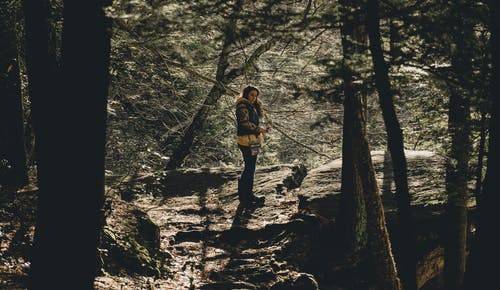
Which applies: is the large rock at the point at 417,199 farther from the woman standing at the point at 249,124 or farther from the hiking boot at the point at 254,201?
the woman standing at the point at 249,124

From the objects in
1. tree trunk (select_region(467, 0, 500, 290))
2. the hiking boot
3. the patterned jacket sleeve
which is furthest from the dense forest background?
the patterned jacket sleeve

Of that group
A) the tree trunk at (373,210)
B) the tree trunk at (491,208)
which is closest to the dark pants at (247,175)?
the tree trunk at (373,210)

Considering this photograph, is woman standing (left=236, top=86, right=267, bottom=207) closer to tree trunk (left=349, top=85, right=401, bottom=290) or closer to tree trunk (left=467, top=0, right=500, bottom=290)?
tree trunk (left=349, top=85, right=401, bottom=290)

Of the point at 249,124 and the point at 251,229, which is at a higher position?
the point at 249,124

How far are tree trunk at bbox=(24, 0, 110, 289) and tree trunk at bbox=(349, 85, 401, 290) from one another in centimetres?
425

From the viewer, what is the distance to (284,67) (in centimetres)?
1605

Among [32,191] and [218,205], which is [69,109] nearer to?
[32,191]

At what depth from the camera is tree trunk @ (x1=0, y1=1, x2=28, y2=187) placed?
8516 mm

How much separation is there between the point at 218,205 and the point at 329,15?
6.79m

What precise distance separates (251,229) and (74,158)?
16.5 feet

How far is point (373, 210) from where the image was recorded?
29.9 feet

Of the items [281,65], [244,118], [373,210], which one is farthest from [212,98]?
[373,210]

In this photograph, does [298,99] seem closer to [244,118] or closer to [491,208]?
[244,118]

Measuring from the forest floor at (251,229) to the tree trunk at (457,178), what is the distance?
1.35 ft
